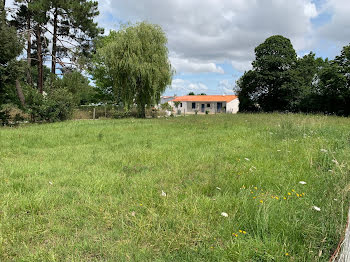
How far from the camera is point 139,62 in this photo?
1942 centimetres

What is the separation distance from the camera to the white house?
5306cm

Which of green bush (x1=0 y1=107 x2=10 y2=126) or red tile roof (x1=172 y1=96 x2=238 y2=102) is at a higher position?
red tile roof (x1=172 y1=96 x2=238 y2=102)

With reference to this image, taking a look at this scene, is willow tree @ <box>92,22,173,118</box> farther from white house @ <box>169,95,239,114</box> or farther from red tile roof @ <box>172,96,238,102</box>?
red tile roof @ <box>172,96,238,102</box>

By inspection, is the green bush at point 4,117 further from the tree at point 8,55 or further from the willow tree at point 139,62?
the willow tree at point 139,62

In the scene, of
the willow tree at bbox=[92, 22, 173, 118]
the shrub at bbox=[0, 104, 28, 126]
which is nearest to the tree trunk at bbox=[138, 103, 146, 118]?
the willow tree at bbox=[92, 22, 173, 118]

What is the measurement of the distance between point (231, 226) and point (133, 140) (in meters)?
5.73

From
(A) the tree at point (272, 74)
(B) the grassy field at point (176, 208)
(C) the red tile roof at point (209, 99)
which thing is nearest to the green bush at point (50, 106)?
(B) the grassy field at point (176, 208)

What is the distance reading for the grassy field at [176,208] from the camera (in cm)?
204

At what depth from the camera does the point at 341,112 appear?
2098cm

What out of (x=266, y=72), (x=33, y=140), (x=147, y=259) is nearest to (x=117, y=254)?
(x=147, y=259)

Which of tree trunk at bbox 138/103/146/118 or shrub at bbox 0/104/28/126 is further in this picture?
tree trunk at bbox 138/103/146/118

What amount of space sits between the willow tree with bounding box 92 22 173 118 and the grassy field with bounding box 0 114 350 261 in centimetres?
1531

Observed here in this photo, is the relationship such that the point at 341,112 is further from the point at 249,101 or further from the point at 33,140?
the point at 33,140

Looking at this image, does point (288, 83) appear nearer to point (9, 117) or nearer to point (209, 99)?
point (9, 117)
